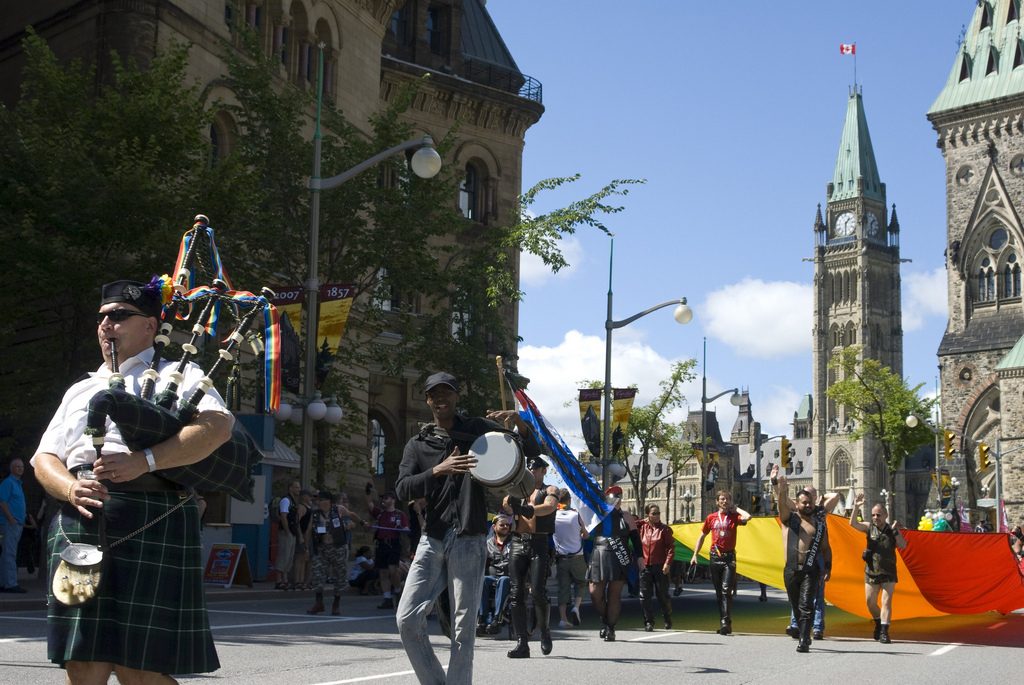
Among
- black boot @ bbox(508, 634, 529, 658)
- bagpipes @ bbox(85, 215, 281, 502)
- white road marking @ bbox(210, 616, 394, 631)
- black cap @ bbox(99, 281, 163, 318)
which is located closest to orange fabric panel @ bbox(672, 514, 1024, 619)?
white road marking @ bbox(210, 616, 394, 631)

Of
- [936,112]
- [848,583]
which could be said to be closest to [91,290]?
[848,583]

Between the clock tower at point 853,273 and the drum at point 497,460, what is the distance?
15589 cm

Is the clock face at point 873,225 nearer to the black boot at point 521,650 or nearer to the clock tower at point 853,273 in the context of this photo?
the clock tower at point 853,273

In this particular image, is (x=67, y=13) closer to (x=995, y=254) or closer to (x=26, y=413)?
(x=26, y=413)

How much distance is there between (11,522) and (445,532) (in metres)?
13.3

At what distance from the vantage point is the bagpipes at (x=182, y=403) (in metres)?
4.81

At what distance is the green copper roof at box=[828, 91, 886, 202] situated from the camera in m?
169

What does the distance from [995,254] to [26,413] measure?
76965 mm

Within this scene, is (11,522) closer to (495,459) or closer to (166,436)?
(495,459)

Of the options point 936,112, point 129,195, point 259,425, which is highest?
point 936,112

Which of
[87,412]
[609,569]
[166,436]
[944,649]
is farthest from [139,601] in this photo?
[944,649]

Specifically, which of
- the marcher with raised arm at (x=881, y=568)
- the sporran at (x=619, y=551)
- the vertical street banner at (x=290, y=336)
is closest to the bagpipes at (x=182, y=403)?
the vertical street banner at (x=290, y=336)

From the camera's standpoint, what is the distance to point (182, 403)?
4965mm

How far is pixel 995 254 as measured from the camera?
8862cm
